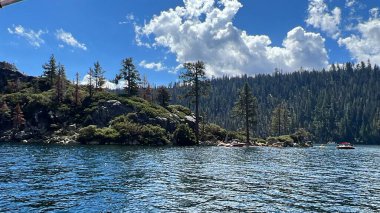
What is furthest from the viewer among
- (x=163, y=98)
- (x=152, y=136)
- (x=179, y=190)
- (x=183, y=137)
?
(x=163, y=98)

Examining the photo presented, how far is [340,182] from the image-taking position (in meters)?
26.4

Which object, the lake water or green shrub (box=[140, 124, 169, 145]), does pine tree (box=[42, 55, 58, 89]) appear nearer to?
green shrub (box=[140, 124, 169, 145])

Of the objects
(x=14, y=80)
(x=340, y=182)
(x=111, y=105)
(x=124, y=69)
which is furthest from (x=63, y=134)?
(x=340, y=182)

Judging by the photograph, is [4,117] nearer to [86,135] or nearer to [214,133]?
[86,135]

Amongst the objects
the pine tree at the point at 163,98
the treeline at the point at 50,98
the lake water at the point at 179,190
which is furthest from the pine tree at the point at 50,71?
the lake water at the point at 179,190

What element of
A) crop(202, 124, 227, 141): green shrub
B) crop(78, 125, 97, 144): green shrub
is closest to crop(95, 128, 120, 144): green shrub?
crop(78, 125, 97, 144): green shrub

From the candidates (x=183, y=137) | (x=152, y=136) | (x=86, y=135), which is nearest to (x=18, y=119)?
(x=86, y=135)

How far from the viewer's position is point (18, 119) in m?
92.5

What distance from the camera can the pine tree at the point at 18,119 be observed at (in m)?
92.5

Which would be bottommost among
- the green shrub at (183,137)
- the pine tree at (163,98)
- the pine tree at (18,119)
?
the green shrub at (183,137)

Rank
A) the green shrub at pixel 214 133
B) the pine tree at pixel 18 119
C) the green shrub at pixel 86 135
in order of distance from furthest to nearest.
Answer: the green shrub at pixel 214 133 < the pine tree at pixel 18 119 < the green shrub at pixel 86 135

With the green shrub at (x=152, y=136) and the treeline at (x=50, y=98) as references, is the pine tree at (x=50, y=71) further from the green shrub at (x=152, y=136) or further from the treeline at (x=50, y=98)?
the green shrub at (x=152, y=136)

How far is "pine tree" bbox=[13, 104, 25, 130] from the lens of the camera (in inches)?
3642

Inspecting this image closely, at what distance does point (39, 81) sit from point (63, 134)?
42.6 metres
